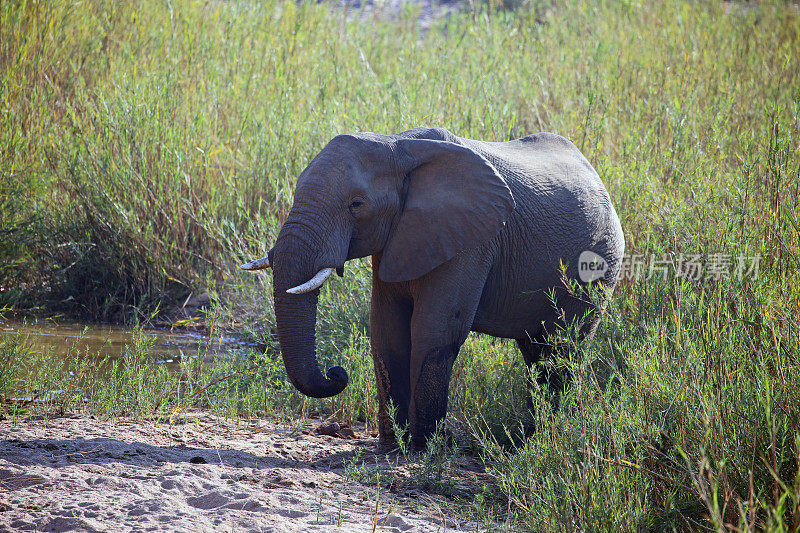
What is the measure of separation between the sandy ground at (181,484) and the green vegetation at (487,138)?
1.47 ft

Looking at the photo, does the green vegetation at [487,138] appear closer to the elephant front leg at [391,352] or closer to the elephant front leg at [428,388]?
the elephant front leg at [428,388]

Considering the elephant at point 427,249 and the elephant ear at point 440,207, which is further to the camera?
the elephant ear at point 440,207

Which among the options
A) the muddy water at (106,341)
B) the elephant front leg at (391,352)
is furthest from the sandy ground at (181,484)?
the muddy water at (106,341)

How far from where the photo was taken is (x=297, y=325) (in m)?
4.32

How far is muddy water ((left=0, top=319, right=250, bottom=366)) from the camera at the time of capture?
7.04m

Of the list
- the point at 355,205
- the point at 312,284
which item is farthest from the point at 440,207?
the point at 312,284

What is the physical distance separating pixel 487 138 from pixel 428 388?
3813 millimetres

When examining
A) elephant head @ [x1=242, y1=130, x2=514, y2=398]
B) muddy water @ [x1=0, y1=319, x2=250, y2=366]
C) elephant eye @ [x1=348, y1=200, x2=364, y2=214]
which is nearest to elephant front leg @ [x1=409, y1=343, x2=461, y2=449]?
elephant head @ [x1=242, y1=130, x2=514, y2=398]

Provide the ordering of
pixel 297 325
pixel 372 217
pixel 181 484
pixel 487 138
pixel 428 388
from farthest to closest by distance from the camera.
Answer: pixel 487 138 → pixel 428 388 → pixel 372 217 → pixel 297 325 → pixel 181 484

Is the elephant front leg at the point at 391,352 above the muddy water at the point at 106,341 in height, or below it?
above

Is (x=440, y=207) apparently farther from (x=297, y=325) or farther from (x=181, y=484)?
(x=181, y=484)

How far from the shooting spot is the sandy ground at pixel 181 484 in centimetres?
339

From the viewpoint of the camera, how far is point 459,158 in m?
4.62

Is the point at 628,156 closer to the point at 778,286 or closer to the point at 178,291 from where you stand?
the point at 778,286
